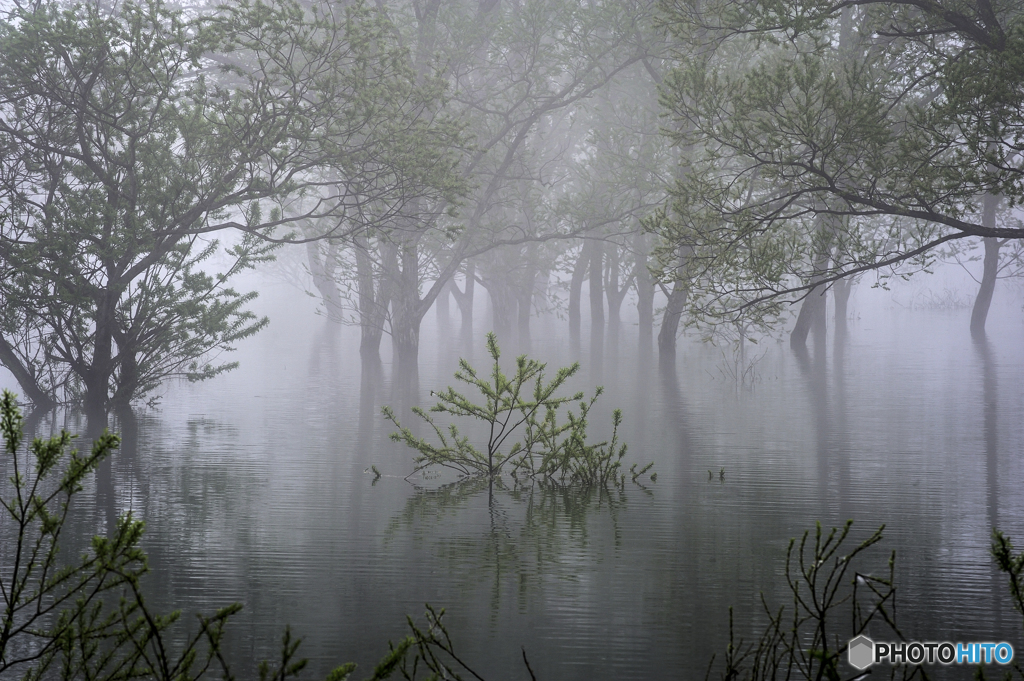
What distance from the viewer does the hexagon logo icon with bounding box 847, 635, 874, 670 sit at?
3.81m

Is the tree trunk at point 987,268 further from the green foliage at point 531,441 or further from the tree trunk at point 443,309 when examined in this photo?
the green foliage at point 531,441

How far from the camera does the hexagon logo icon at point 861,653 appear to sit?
12.5 ft

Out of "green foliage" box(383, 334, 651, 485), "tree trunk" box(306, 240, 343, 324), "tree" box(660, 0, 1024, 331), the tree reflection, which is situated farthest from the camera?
"tree trunk" box(306, 240, 343, 324)

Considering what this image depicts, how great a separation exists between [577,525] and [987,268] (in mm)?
32850

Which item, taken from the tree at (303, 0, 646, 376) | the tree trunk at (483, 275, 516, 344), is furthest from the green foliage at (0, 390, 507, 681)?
the tree trunk at (483, 275, 516, 344)

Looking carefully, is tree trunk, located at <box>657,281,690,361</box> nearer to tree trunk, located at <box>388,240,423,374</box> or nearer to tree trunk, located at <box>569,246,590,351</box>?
tree trunk, located at <box>388,240,423,374</box>

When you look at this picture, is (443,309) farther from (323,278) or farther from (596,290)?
(323,278)

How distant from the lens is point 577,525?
7977 mm

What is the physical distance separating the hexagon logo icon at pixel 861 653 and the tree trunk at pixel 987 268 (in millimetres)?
33243

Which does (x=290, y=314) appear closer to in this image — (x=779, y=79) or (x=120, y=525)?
(x=779, y=79)

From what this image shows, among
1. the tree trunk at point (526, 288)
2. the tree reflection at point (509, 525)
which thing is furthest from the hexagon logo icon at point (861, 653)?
the tree trunk at point (526, 288)

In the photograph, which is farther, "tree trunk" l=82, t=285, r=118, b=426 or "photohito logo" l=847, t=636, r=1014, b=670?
"tree trunk" l=82, t=285, r=118, b=426

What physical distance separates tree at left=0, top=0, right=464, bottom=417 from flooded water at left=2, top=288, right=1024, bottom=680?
1.62m

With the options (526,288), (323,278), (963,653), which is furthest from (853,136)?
(323,278)
